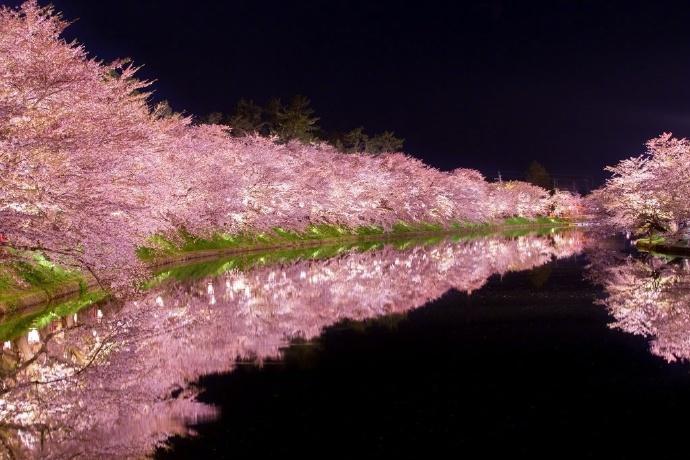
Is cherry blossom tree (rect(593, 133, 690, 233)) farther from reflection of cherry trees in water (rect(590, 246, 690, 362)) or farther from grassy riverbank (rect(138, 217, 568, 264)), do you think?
grassy riverbank (rect(138, 217, 568, 264))

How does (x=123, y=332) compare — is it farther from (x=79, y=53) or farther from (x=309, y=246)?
(x=309, y=246)

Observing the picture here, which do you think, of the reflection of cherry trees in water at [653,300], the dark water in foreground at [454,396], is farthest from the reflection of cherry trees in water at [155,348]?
the reflection of cherry trees in water at [653,300]

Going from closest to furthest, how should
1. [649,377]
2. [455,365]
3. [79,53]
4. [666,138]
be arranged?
1. [649,377]
2. [455,365]
3. [79,53]
4. [666,138]

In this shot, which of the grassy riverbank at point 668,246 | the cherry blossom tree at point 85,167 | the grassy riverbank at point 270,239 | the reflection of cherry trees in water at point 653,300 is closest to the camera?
the reflection of cherry trees in water at point 653,300

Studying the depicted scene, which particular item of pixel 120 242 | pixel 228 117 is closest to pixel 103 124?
pixel 120 242

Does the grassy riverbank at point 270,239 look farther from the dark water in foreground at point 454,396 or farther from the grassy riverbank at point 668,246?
the grassy riverbank at point 668,246

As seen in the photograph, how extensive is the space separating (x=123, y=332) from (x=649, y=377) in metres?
10.9

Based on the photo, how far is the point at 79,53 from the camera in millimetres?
29906

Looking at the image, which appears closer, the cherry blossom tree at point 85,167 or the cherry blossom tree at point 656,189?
the cherry blossom tree at point 85,167

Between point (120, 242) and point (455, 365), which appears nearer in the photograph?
point (455, 365)

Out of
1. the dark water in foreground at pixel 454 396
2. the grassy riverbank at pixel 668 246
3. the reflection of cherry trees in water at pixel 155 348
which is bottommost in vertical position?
the dark water in foreground at pixel 454 396

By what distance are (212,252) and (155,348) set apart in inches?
1398

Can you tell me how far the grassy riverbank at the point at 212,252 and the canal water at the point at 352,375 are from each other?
1.44m

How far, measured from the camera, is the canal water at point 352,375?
8641 mm
